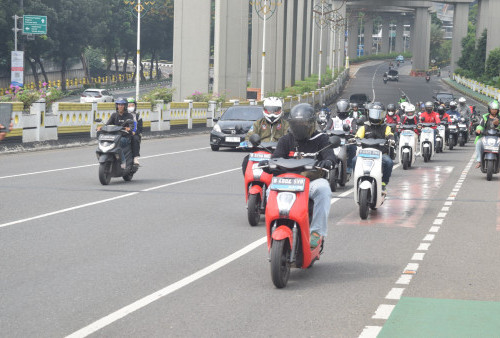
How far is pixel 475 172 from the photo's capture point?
81.6ft

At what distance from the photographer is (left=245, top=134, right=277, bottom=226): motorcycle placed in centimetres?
1327

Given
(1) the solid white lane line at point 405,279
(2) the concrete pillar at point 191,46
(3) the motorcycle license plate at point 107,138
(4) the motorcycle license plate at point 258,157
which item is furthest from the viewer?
(2) the concrete pillar at point 191,46

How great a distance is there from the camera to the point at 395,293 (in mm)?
8594

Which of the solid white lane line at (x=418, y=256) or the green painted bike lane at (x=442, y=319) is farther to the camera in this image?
the solid white lane line at (x=418, y=256)

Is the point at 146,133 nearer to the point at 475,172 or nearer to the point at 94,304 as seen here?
the point at 475,172

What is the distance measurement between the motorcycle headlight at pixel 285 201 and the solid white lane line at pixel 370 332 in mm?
1851

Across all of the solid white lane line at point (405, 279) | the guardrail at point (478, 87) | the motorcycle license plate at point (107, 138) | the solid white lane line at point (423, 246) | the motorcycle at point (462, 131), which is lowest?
the guardrail at point (478, 87)

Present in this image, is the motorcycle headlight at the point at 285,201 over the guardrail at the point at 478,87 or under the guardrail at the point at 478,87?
over

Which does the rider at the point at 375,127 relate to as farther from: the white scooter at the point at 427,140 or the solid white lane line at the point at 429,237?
the white scooter at the point at 427,140

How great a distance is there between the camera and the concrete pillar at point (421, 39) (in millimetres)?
156250

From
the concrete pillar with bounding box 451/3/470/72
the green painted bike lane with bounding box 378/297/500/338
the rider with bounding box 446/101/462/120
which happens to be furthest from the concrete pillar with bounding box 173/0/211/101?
the concrete pillar with bounding box 451/3/470/72

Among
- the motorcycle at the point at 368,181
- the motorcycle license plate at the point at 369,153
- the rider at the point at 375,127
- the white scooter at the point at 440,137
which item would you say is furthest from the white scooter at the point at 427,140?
the motorcycle license plate at the point at 369,153

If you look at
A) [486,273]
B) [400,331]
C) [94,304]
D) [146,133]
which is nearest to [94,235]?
[94,304]

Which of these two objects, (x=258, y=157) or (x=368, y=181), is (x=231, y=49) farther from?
(x=258, y=157)
